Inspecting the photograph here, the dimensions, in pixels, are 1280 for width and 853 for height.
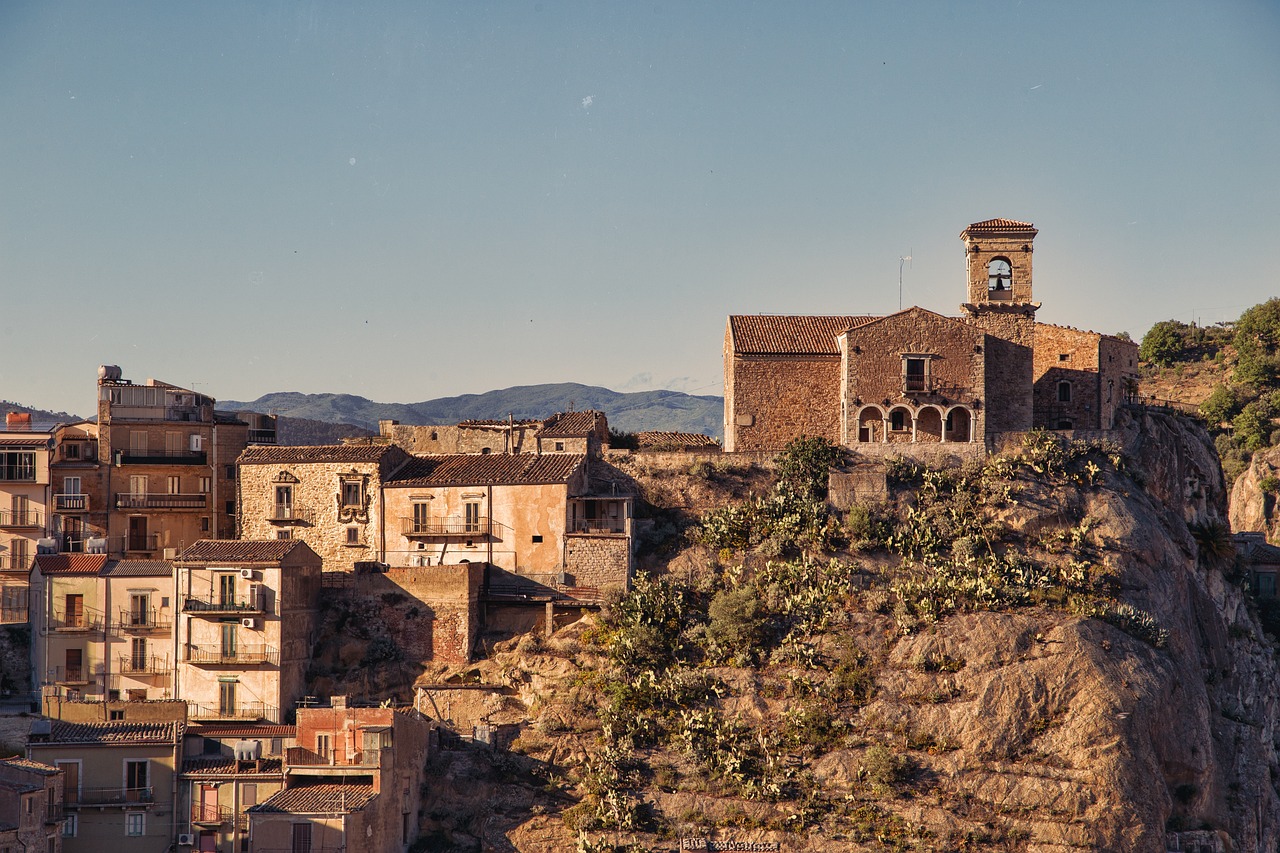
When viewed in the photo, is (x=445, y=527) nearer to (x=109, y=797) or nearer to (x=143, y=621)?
(x=143, y=621)

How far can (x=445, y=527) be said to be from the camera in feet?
183

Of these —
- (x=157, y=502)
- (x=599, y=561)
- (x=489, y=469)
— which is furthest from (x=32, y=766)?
(x=599, y=561)

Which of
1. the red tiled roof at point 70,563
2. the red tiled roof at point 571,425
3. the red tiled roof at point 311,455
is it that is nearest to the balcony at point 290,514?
the red tiled roof at point 311,455

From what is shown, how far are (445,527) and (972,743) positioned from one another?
1963 centimetres

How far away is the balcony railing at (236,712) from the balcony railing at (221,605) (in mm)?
2953

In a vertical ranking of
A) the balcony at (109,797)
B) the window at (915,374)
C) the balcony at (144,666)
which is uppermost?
the window at (915,374)

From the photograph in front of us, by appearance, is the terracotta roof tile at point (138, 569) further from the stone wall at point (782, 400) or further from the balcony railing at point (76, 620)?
the stone wall at point (782, 400)

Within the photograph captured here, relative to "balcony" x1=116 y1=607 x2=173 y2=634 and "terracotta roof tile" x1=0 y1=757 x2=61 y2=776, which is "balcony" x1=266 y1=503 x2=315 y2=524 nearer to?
"balcony" x1=116 y1=607 x2=173 y2=634

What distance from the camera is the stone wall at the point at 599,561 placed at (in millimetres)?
54656

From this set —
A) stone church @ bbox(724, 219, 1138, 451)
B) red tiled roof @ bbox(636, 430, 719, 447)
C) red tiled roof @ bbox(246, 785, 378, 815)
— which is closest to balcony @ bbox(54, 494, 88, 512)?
red tiled roof @ bbox(246, 785, 378, 815)

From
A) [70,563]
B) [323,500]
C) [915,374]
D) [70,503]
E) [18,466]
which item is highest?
[915,374]

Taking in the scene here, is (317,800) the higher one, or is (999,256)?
(999,256)

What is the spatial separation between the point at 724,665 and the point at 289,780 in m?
14.1

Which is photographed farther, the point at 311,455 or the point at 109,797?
the point at 311,455
